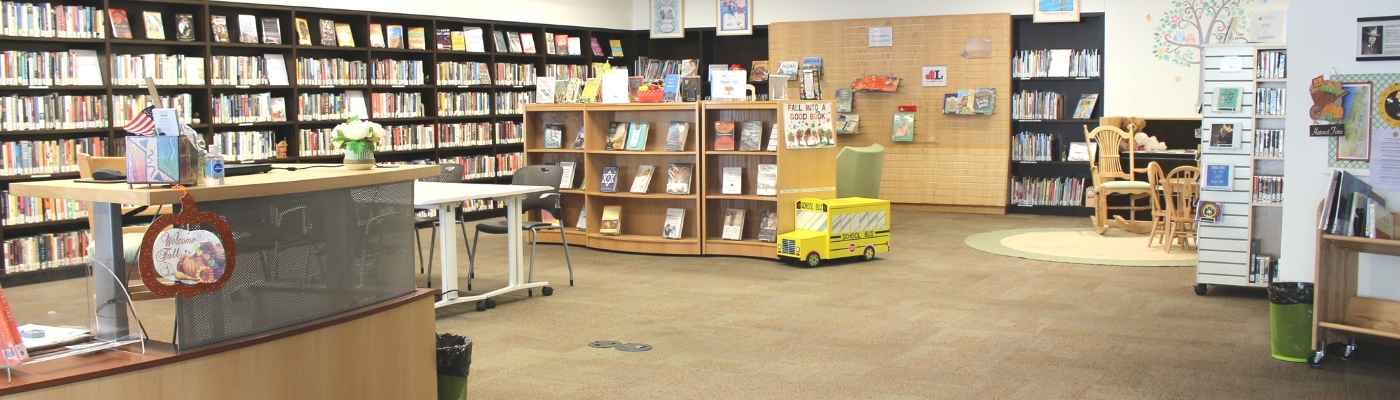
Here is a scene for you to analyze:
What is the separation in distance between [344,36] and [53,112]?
9.06 ft

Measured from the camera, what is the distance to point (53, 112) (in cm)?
769

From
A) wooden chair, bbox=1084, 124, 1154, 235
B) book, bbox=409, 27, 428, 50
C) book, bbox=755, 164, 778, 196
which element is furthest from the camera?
book, bbox=409, 27, 428, 50

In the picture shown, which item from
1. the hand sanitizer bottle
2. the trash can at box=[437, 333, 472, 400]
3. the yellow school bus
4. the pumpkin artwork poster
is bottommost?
the trash can at box=[437, 333, 472, 400]

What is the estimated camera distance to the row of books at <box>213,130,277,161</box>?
8883 millimetres

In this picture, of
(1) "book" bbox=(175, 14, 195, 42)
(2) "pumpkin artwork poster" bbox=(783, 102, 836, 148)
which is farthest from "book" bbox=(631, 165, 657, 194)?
(1) "book" bbox=(175, 14, 195, 42)

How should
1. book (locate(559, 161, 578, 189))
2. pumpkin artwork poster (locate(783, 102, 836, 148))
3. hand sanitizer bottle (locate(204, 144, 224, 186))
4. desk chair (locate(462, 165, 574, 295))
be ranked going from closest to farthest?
hand sanitizer bottle (locate(204, 144, 224, 186)) < desk chair (locate(462, 165, 574, 295)) < pumpkin artwork poster (locate(783, 102, 836, 148)) < book (locate(559, 161, 578, 189))

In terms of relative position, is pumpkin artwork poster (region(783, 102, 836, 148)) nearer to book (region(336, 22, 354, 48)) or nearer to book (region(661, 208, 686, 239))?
book (region(661, 208, 686, 239))

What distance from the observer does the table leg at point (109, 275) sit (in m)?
2.96

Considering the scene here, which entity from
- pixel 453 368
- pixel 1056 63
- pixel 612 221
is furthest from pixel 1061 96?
pixel 453 368

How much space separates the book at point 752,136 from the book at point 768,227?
53cm

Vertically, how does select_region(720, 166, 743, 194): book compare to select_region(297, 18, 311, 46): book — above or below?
below

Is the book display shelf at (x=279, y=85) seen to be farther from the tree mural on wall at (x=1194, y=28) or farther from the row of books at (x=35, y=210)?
the tree mural on wall at (x=1194, y=28)

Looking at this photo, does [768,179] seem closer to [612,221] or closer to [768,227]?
[768,227]

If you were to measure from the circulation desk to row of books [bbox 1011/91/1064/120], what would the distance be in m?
8.73
